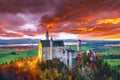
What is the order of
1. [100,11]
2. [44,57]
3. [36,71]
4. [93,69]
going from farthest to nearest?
[93,69] < [44,57] < [36,71] < [100,11]

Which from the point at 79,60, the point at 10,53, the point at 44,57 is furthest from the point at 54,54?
the point at 10,53

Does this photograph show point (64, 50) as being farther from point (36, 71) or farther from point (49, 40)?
point (36, 71)

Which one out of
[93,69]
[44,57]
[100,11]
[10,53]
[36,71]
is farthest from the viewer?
[93,69]

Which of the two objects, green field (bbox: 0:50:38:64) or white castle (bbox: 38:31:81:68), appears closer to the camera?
green field (bbox: 0:50:38:64)

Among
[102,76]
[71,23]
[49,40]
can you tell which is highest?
[71,23]

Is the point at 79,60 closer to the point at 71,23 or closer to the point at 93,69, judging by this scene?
the point at 93,69

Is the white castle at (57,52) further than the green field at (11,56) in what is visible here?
Yes

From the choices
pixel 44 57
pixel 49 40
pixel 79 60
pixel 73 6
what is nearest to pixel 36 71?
pixel 44 57

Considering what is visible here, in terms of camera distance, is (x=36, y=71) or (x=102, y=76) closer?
(x=36, y=71)

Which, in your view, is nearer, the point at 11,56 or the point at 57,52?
the point at 11,56

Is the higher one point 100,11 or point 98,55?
point 100,11
